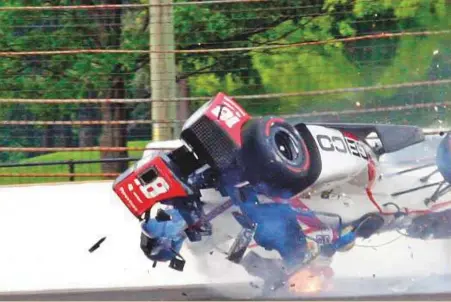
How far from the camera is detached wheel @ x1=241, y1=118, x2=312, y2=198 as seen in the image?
638 centimetres

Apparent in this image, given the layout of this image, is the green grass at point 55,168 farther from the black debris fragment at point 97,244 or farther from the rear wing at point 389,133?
the rear wing at point 389,133

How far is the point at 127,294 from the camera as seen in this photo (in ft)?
22.7

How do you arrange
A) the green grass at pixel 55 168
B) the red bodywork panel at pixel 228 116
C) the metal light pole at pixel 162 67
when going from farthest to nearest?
the green grass at pixel 55 168
the metal light pole at pixel 162 67
the red bodywork panel at pixel 228 116

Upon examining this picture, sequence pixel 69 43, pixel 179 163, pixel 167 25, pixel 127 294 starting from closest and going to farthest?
pixel 179 163 → pixel 127 294 → pixel 167 25 → pixel 69 43

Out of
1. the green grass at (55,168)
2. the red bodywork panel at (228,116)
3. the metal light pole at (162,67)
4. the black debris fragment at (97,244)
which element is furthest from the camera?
the green grass at (55,168)

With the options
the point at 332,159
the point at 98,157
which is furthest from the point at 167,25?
the point at 332,159

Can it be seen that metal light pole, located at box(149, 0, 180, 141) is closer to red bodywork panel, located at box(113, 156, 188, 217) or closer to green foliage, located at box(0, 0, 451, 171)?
green foliage, located at box(0, 0, 451, 171)

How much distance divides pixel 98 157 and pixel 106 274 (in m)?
1.61

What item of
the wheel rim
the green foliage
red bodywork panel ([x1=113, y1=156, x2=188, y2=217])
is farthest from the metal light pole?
the wheel rim

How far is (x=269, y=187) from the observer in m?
6.44

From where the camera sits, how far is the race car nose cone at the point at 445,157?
666 cm

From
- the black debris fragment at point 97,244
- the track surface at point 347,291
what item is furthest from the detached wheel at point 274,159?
the black debris fragment at point 97,244

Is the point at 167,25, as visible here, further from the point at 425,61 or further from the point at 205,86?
the point at 425,61

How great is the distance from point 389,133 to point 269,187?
79cm
